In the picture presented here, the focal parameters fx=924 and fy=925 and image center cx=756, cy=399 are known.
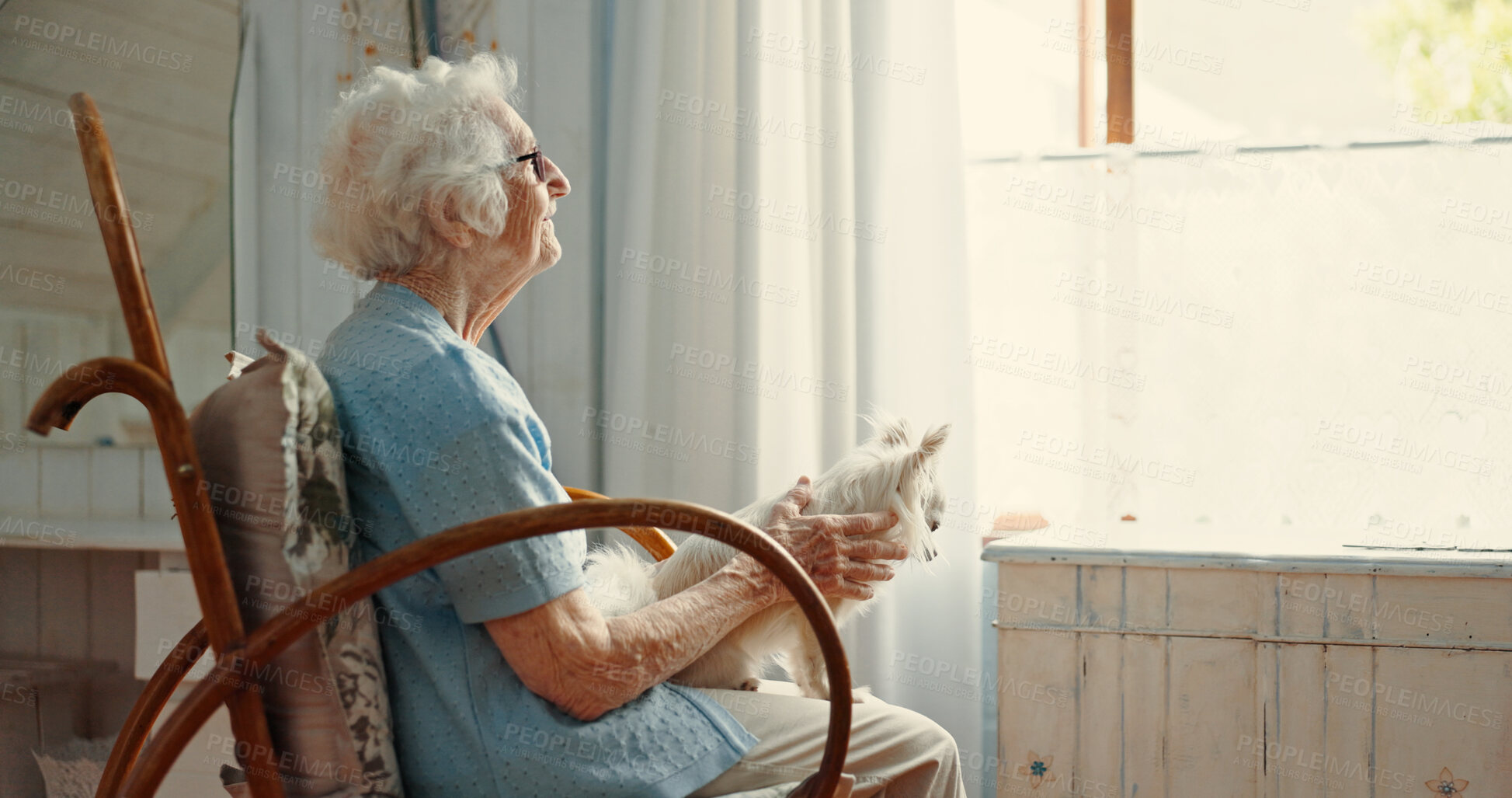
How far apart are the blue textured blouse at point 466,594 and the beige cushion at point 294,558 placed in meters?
0.06

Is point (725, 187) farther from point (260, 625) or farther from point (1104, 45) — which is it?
point (260, 625)

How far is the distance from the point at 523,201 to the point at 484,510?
18.6 inches

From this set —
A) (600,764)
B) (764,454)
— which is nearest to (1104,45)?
(764,454)

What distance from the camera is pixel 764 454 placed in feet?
7.31

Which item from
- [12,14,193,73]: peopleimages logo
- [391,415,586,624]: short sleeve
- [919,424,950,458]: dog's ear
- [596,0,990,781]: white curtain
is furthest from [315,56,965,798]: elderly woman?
[12,14,193,73]: peopleimages logo

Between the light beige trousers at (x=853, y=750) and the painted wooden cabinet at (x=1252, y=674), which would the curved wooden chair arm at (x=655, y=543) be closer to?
the light beige trousers at (x=853, y=750)

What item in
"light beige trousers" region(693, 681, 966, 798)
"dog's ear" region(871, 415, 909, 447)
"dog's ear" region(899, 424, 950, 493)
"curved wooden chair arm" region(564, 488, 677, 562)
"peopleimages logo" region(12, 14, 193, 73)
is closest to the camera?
"light beige trousers" region(693, 681, 966, 798)

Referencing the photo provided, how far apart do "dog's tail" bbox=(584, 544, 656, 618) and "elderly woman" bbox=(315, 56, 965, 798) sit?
0.24 ft

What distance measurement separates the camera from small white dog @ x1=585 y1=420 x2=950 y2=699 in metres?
1.22

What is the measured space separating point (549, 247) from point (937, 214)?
113cm

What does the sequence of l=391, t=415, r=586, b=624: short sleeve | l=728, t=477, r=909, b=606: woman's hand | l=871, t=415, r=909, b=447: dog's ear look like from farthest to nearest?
1. l=871, t=415, r=909, b=447: dog's ear
2. l=728, t=477, r=909, b=606: woman's hand
3. l=391, t=415, r=586, b=624: short sleeve

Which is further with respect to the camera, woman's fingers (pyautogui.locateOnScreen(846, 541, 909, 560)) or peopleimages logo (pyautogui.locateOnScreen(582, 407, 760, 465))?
A: peopleimages logo (pyautogui.locateOnScreen(582, 407, 760, 465))

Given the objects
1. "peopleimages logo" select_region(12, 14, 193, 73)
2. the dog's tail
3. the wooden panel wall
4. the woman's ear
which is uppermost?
"peopleimages logo" select_region(12, 14, 193, 73)

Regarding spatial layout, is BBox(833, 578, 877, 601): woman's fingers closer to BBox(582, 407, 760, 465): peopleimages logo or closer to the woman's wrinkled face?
the woman's wrinkled face
